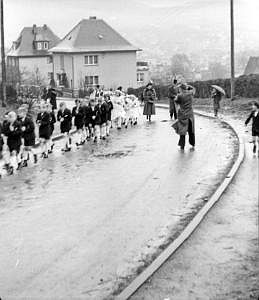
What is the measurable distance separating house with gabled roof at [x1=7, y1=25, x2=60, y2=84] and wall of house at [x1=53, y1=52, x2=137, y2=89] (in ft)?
47.6

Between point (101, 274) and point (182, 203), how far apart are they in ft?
11.5

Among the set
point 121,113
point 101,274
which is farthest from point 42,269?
point 121,113

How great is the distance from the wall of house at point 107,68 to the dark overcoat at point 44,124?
5906cm

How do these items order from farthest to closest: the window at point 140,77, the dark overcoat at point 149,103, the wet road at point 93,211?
the window at point 140,77 → the dark overcoat at point 149,103 → the wet road at point 93,211

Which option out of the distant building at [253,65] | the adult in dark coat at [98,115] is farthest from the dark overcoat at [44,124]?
the distant building at [253,65]

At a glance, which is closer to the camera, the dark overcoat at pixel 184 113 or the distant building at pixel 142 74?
the dark overcoat at pixel 184 113

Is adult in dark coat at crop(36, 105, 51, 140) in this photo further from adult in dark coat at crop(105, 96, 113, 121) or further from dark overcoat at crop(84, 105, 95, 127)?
adult in dark coat at crop(105, 96, 113, 121)

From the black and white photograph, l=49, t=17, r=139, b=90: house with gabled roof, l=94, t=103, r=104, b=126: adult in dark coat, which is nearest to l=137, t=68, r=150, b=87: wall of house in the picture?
l=49, t=17, r=139, b=90: house with gabled roof

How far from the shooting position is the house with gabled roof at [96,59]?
77000 millimetres

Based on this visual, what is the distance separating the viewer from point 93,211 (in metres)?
10.9

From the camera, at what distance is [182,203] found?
1106cm

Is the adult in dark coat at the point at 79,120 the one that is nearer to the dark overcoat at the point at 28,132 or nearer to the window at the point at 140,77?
the dark overcoat at the point at 28,132

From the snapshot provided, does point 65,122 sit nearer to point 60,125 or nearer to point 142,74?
point 60,125

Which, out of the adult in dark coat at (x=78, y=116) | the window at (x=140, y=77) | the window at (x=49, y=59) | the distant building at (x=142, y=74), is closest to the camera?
the adult in dark coat at (x=78, y=116)
